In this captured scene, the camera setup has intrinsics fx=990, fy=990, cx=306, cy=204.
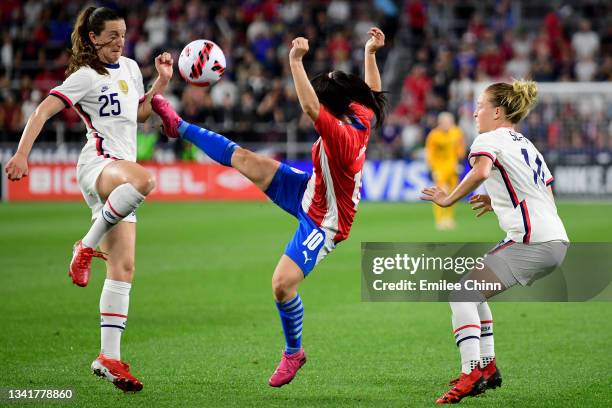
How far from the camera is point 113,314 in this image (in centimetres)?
641

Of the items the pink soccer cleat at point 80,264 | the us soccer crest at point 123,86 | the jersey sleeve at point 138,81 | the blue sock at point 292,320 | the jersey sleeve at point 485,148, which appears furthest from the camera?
the jersey sleeve at point 138,81

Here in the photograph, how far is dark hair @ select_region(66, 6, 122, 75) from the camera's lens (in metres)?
6.35

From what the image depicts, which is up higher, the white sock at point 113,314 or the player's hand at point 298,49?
the player's hand at point 298,49

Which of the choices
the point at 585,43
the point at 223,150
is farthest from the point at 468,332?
the point at 585,43

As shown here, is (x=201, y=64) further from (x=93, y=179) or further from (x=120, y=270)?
(x=120, y=270)

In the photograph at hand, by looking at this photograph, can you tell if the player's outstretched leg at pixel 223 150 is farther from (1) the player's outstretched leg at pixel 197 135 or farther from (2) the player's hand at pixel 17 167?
(2) the player's hand at pixel 17 167

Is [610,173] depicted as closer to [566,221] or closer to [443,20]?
[566,221]

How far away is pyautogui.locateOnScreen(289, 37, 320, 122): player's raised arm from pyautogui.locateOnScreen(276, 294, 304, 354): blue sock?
3.94ft

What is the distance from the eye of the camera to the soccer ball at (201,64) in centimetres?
680

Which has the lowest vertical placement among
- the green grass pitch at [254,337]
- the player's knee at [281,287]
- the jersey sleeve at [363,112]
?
the green grass pitch at [254,337]

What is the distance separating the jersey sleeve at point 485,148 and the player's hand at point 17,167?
2.67 metres

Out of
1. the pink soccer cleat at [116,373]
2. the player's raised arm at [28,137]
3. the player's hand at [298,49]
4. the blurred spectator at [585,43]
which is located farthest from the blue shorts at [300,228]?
the blurred spectator at [585,43]

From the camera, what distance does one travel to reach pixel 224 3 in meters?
28.8

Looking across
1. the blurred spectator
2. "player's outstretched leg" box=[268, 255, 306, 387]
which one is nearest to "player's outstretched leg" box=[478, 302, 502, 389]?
"player's outstretched leg" box=[268, 255, 306, 387]
